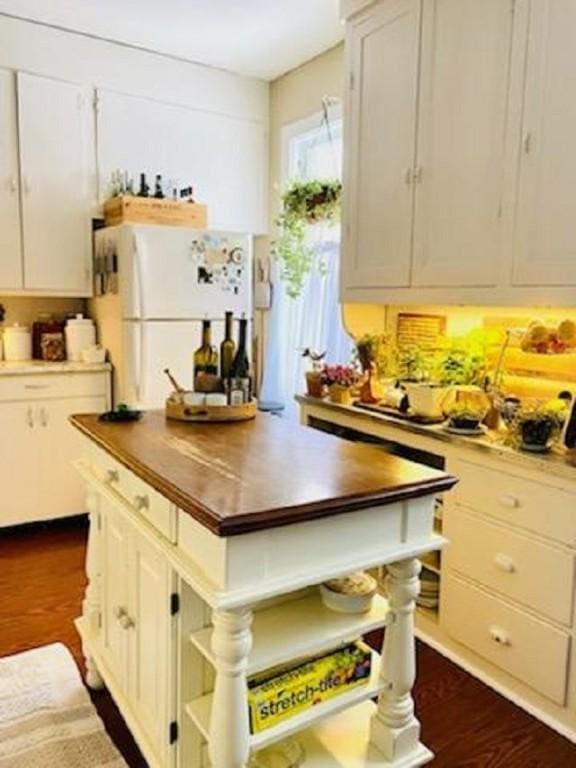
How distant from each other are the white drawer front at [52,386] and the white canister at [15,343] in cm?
37

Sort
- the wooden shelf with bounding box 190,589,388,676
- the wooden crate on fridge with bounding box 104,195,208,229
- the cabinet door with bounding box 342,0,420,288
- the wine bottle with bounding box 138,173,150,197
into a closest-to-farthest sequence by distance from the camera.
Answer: the wooden shelf with bounding box 190,589,388,676
the cabinet door with bounding box 342,0,420,288
the wooden crate on fridge with bounding box 104,195,208,229
the wine bottle with bounding box 138,173,150,197

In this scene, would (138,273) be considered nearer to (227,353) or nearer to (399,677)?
(227,353)

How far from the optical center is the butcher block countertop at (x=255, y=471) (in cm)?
131

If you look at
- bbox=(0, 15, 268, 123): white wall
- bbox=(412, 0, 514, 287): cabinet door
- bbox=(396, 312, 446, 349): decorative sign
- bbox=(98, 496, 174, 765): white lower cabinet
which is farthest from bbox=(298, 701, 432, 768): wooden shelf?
bbox=(0, 15, 268, 123): white wall

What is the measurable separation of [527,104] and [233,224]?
245cm

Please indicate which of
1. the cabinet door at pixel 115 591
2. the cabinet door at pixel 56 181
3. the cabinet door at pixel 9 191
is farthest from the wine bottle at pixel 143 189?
the cabinet door at pixel 115 591

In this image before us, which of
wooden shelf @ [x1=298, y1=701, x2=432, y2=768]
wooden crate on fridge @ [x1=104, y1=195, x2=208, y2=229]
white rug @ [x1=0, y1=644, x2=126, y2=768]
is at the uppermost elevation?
wooden crate on fridge @ [x1=104, y1=195, x2=208, y2=229]

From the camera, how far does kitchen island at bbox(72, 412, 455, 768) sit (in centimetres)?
132

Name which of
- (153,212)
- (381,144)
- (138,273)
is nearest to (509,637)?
(381,144)

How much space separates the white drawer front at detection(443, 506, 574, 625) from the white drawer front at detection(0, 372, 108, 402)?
88.7 inches

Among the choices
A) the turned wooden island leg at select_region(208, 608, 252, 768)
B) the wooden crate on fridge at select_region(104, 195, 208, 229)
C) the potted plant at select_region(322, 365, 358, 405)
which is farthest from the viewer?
the wooden crate on fridge at select_region(104, 195, 208, 229)

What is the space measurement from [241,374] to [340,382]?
0.86 m

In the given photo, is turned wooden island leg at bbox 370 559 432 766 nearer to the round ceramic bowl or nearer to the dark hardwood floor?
the round ceramic bowl

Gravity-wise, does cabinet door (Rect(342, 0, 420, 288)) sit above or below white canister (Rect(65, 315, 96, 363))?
above
